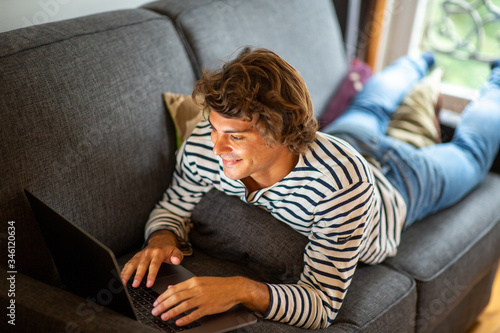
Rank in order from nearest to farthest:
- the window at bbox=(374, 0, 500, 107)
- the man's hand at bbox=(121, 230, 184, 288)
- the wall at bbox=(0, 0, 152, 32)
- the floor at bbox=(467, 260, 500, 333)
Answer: the man's hand at bbox=(121, 230, 184, 288)
the wall at bbox=(0, 0, 152, 32)
the floor at bbox=(467, 260, 500, 333)
the window at bbox=(374, 0, 500, 107)

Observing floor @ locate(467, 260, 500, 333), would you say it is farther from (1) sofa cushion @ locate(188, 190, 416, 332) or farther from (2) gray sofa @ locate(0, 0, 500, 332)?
(1) sofa cushion @ locate(188, 190, 416, 332)

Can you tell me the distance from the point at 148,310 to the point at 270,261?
31cm

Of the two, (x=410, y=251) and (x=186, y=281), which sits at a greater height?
(x=186, y=281)

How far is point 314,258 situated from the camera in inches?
41.9

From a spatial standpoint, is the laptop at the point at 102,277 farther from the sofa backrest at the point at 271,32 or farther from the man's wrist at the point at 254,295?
the sofa backrest at the point at 271,32

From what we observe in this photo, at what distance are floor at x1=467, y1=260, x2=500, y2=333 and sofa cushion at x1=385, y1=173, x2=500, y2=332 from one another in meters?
0.15

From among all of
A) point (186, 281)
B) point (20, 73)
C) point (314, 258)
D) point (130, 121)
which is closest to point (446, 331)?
point (314, 258)

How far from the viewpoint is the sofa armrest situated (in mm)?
790

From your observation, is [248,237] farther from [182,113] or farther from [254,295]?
[182,113]

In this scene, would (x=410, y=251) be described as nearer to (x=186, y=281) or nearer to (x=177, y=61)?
(x=186, y=281)

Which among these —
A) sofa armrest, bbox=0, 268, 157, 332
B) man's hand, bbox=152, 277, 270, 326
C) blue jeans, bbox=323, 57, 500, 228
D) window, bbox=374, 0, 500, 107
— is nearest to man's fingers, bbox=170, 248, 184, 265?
man's hand, bbox=152, 277, 270, 326

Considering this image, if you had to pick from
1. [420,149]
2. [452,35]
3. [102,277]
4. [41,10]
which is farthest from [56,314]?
[452,35]

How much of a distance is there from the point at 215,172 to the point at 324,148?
0.28 metres

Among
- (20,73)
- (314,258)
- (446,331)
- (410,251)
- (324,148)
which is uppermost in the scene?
(20,73)
